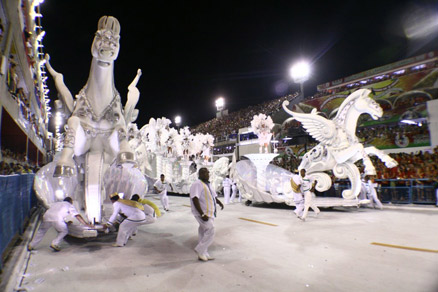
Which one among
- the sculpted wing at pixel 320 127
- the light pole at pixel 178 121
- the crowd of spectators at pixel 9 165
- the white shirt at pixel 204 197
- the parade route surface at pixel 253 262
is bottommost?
the parade route surface at pixel 253 262

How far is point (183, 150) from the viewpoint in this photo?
69.6ft

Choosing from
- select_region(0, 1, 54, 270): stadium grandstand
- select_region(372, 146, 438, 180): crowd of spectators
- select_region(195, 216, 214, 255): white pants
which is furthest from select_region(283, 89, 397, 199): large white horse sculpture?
select_region(0, 1, 54, 270): stadium grandstand

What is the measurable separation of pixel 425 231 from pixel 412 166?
10059 mm

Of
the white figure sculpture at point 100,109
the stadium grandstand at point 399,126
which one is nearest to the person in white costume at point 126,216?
the white figure sculpture at point 100,109

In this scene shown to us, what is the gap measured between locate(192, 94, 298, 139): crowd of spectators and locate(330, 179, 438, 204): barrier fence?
69.6 feet

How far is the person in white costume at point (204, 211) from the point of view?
4.05 metres

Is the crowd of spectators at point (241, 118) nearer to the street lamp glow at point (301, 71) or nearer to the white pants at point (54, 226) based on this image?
the street lamp glow at point (301, 71)

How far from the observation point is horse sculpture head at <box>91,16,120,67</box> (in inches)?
184

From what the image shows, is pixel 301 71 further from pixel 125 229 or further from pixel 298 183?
pixel 125 229

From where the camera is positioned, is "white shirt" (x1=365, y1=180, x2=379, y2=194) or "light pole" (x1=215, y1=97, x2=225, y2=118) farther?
"light pole" (x1=215, y1=97, x2=225, y2=118)

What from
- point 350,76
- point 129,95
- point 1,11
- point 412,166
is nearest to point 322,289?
point 129,95

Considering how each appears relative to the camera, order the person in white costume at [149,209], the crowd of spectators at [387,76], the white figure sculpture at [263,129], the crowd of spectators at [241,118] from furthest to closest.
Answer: the crowd of spectators at [241,118] < the crowd of spectators at [387,76] < the white figure sculpture at [263,129] < the person in white costume at [149,209]

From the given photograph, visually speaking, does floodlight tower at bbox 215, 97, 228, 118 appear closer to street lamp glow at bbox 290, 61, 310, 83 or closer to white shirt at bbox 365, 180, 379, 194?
street lamp glow at bbox 290, 61, 310, 83

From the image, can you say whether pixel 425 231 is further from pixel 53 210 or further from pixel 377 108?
pixel 53 210
